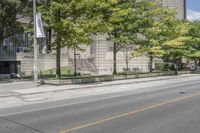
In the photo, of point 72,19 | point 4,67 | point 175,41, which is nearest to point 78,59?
point 4,67

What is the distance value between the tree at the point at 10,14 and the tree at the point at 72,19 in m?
2.18

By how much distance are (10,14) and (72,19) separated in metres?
4.72

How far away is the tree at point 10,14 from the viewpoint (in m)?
28.8

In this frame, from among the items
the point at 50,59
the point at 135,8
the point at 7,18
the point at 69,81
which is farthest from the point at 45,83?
the point at 50,59

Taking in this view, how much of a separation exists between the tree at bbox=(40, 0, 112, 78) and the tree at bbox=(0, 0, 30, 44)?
7.14 feet

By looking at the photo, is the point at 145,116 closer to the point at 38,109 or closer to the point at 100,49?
the point at 38,109

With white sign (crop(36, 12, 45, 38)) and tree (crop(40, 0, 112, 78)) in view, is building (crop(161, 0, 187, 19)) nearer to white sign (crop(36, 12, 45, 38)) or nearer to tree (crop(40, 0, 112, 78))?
tree (crop(40, 0, 112, 78))

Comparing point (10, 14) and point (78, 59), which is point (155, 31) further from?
point (78, 59)

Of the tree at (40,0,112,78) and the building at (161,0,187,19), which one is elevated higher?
the building at (161,0,187,19)

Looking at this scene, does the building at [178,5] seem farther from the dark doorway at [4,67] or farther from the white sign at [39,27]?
the white sign at [39,27]

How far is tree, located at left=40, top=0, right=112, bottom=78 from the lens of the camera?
27.4m

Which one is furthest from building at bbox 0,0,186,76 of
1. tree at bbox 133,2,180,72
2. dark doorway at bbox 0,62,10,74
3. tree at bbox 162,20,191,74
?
tree at bbox 133,2,180,72

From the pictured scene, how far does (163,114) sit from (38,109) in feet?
15.8

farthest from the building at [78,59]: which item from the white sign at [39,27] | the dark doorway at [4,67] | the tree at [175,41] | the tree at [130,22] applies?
the white sign at [39,27]
